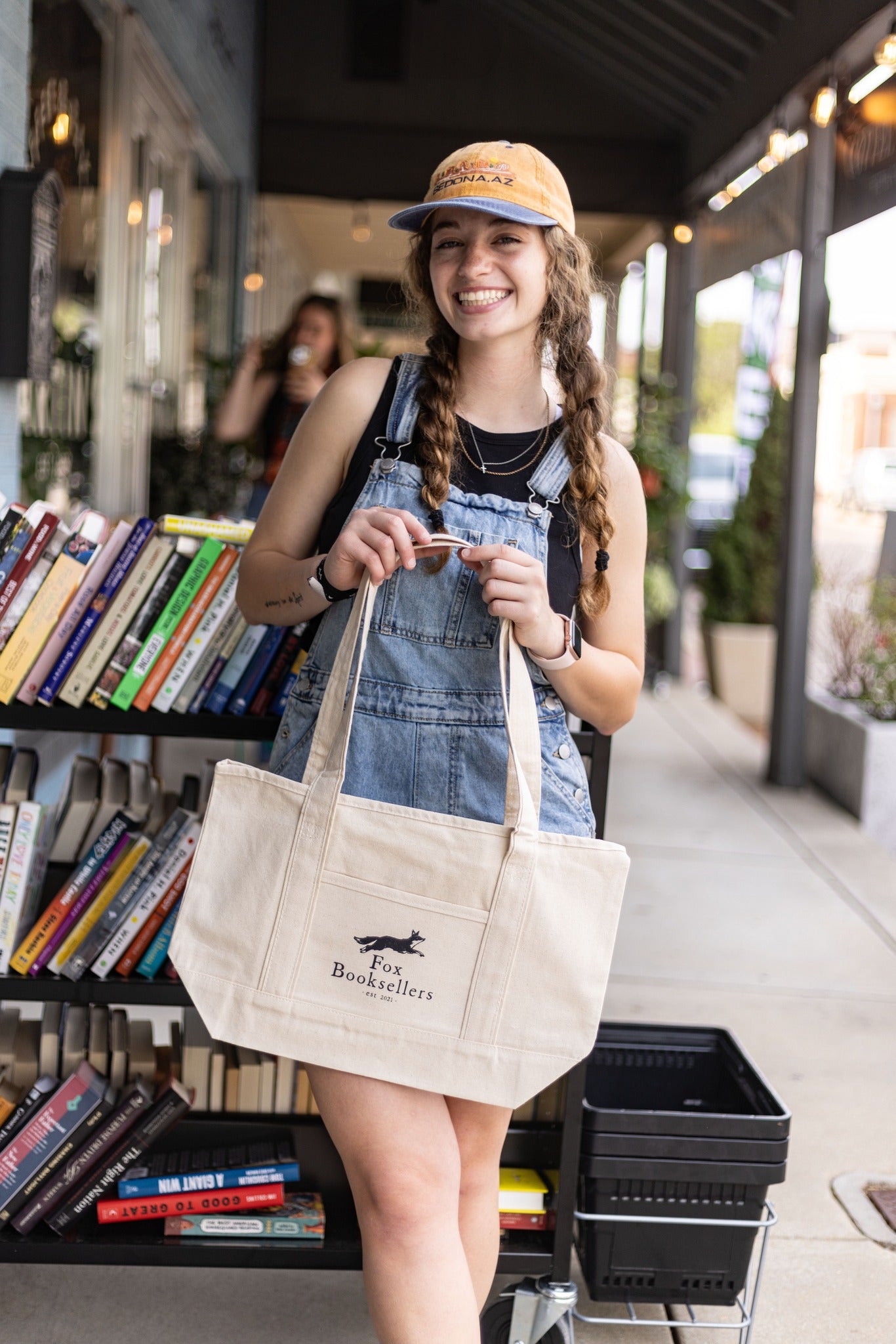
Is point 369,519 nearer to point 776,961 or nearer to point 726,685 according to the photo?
point 776,961

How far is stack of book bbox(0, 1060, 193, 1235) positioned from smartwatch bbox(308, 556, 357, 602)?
0.90 meters

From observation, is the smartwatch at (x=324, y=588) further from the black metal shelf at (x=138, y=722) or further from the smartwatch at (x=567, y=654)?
the black metal shelf at (x=138, y=722)

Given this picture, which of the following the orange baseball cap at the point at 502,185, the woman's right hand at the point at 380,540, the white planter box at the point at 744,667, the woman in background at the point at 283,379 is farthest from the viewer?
the white planter box at the point at 744,667

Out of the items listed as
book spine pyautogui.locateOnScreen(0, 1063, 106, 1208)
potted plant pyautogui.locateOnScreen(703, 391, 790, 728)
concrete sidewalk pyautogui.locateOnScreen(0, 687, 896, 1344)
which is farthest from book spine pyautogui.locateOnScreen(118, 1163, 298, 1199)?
potted plant pyautogui.locateOnScreen(703, 391, 790, 728)

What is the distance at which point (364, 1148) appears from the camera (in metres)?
1.57

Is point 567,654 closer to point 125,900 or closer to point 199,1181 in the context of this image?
point 125,900

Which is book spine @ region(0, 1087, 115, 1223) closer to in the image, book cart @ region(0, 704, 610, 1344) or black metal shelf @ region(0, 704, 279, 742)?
book cart @ region(0, 704, 610, 1344)

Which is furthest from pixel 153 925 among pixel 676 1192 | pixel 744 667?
pixel 744 667

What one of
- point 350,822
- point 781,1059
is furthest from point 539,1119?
point 781,1059

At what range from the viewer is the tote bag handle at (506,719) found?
1.54 meters

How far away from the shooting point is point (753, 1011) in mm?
3615

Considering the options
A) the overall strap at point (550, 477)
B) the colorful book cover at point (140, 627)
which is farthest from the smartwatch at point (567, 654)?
the colorful book cover at point (140, 627)

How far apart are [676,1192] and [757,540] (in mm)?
7215

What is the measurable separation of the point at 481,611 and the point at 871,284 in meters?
12.2
